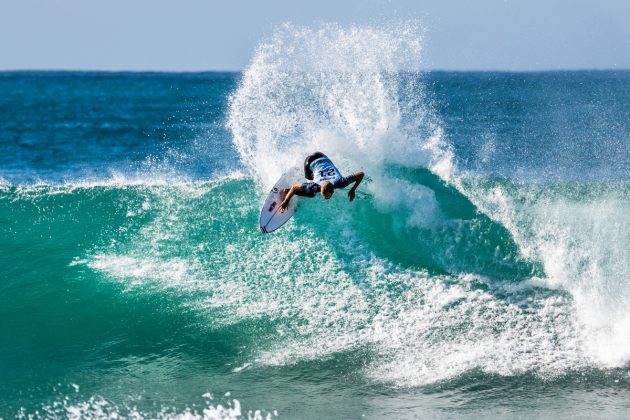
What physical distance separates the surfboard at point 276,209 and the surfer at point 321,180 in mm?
520

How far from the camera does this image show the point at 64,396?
9.73 meters

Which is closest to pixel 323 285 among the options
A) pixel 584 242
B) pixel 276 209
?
pixel 276 209

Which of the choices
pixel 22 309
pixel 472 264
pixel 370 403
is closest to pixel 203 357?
pixel 370 403

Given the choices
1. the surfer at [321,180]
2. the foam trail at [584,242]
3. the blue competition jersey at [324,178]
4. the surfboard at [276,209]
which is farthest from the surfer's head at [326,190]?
the foam trail at [584,242]

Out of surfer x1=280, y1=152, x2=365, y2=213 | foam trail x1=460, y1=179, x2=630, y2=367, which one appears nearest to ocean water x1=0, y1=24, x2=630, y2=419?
foam trail x1=460, y1=179, x2=630, y2=367

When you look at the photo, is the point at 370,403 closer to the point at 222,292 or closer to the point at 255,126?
the point at 222,292

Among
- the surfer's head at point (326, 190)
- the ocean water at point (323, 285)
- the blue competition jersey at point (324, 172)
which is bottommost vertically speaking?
the ocean water at point (323, 285)

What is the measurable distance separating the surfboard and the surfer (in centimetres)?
52

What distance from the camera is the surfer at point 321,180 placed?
447 inches

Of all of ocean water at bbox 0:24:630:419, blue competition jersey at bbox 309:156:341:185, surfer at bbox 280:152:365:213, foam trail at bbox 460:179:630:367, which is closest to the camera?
ocean water at bbox 0:24:630:419

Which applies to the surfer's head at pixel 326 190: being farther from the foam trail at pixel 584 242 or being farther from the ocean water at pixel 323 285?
the foam trail at pixel 584 242

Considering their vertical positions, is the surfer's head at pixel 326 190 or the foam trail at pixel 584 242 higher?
the surfer's head at pixel 326 190

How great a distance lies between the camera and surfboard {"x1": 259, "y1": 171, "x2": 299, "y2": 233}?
12.4 meters

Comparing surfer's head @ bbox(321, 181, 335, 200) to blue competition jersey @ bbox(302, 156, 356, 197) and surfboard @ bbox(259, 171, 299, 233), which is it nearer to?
blue competition jersey @ bbox(302, 156, 356, 197)
